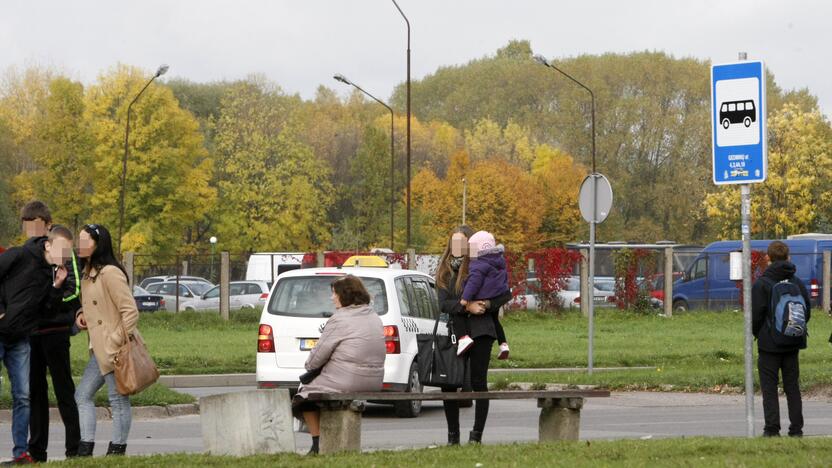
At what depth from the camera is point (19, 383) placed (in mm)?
10641

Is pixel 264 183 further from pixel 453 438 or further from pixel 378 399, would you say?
pixel 378 399

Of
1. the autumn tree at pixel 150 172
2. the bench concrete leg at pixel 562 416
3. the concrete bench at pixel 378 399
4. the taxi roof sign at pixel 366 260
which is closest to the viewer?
the concrete bench at pixel 378 399

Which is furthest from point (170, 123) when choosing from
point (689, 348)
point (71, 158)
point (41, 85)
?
point (689, 348)

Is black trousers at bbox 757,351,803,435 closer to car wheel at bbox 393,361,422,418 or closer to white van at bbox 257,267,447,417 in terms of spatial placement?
white van at bbox 257,267,447,417

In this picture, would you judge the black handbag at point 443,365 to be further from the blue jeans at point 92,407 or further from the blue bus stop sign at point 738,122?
the blue bus stop sign at point 738,122

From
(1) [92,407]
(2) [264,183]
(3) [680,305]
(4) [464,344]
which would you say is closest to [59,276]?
(1) [92,407]

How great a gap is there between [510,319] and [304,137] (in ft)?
188

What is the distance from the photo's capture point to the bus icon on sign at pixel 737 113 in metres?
10.9

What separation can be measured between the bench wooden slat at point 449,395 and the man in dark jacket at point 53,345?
6.45ft

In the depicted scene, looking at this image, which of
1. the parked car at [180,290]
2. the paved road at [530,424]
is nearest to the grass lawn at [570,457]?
the paved road at [530,424]

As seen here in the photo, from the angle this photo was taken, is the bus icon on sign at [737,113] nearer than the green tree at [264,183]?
Yes

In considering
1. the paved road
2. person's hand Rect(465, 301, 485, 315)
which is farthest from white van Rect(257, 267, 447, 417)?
person's hand Rect(465, 301, 485, 315)

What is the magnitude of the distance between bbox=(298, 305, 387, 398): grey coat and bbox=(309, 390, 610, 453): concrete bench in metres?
0.19

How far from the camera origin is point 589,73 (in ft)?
297
